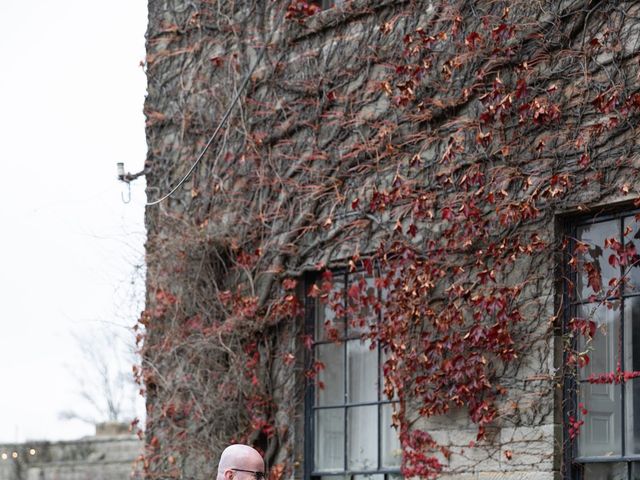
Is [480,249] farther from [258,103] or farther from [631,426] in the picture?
[258,103]

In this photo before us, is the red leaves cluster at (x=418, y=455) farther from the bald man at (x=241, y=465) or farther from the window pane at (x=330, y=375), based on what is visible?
the bald man at (x=241, y=465)

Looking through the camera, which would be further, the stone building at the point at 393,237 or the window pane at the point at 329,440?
the window pane at the point at 329,440

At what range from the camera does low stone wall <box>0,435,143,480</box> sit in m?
24.9

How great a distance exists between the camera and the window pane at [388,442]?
1022 cm

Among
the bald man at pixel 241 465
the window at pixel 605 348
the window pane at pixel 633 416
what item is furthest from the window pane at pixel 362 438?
the bald man at pixel 241 465

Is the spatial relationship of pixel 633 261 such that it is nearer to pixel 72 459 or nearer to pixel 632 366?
pixel 632 366

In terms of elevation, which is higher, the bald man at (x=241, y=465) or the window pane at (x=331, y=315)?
the window pane at (x=331, y=315)

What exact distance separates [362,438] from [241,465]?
168 inches

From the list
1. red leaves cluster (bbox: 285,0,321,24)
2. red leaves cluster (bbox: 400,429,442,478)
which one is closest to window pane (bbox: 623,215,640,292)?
red leaves cluster (bbox: 400,429,442,478)

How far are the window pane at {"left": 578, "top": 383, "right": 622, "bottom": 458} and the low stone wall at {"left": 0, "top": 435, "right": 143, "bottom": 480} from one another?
1550cm

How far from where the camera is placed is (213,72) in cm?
1200

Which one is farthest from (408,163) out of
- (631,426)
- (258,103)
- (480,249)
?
(631,426)

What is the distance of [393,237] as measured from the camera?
1020cm

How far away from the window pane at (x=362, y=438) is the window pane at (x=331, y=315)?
25.1 inches
